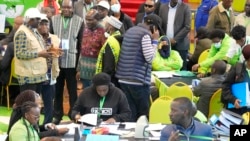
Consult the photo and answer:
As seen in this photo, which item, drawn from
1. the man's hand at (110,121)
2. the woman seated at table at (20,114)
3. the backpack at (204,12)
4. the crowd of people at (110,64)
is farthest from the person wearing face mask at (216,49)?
the woman seated at table at (20,114)

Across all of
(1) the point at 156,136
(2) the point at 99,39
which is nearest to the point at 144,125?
(1) the point at 156,136

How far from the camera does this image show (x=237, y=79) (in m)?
8.11

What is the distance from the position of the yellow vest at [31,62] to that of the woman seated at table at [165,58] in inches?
85.0

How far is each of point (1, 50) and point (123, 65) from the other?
3.16 meters

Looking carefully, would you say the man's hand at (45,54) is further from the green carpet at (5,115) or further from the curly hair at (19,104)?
the curly hair at (19,104)

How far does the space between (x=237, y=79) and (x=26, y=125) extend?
2.59m

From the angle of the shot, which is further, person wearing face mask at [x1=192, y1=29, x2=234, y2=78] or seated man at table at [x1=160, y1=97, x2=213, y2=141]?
person wearing face mask at [x1=192, y1=29, x2=234, y2=78]

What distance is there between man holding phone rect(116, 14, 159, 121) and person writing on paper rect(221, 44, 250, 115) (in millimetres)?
1336

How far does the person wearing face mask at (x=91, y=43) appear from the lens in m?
10.0

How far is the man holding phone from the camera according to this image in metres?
9.12

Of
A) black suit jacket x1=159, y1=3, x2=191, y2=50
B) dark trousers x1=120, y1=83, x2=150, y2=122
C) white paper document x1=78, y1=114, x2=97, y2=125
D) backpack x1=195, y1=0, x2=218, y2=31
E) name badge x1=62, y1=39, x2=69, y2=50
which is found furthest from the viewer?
backpack x1=195, y1=0, x2=218, y2=31

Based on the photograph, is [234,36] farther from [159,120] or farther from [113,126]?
A: [113,126]

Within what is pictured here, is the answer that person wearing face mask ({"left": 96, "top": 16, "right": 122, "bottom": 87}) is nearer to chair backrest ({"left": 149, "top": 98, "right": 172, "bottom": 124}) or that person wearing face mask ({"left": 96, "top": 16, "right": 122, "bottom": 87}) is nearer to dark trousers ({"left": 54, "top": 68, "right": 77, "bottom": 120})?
dark trousers ({"left": 54, "top": 68, "right": 77, "bottom": 120})

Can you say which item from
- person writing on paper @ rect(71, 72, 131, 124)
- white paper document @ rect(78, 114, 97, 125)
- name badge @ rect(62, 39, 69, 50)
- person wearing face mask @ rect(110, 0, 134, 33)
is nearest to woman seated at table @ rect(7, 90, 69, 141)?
white paper document @ rect(78, 114, 97, 125)
